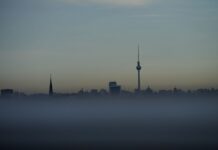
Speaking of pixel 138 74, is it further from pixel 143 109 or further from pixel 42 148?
pixel 42 148

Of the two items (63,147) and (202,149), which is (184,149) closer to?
(202,149)

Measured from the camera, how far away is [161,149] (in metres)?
17.5

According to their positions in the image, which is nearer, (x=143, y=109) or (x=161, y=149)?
(x=161, y=149)

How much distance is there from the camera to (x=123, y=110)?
7012cm

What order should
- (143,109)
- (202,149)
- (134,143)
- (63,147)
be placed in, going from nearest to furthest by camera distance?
1. (202,149)
2. (63,147)
3. (134,143)
4. (143,109)

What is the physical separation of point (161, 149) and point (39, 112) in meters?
A: 50.2

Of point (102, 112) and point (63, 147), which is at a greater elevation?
point (63, 147)

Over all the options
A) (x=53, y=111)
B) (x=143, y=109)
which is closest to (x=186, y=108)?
(x=143, y=109)

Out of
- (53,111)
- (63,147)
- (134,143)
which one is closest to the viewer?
(63,147)

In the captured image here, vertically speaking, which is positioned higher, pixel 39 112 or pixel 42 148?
pixel 42 148

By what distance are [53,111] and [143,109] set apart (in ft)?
45.1

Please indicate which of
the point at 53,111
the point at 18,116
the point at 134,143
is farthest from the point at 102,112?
the point at 134,143

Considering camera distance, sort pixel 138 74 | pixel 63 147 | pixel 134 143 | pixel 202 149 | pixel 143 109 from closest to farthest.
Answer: pixel 202 149 → pixel 63 147 → pixel 134 143 → pixel 138 74 → pixel 143 109

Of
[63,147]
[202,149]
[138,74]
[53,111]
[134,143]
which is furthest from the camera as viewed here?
[53,111]
